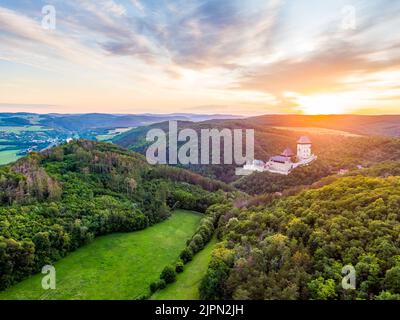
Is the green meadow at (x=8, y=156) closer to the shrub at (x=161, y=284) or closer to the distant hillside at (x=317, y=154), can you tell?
the distant hillside at (x=317, y=154)

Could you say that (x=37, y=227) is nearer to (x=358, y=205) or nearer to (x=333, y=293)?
(x=333, y=293)

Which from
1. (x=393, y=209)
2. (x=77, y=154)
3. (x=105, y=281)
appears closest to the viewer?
(x=393, y=209)

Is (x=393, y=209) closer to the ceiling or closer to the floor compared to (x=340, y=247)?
closer to the ceiling

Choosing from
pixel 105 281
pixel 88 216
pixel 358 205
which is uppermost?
pixel 358 205

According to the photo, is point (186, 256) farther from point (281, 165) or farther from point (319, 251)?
point (281, 165)

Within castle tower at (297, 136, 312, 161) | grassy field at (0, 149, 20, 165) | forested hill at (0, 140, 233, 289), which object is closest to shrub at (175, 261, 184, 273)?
forested hill at (0, 140, 233, 289)
